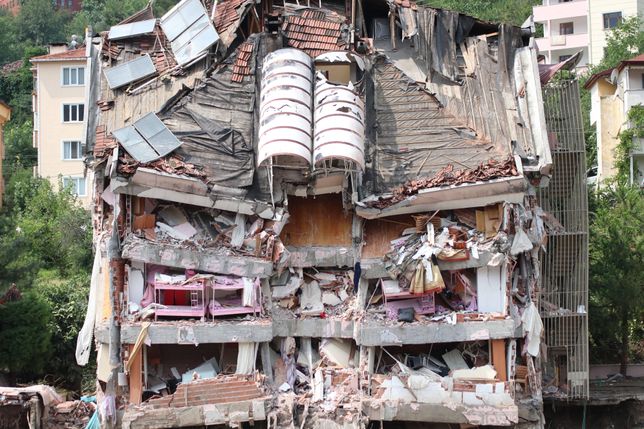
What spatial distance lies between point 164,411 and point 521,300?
10939mm

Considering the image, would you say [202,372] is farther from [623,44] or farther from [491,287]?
[623,44]

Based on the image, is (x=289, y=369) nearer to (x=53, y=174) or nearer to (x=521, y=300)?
(x=521, y=300)

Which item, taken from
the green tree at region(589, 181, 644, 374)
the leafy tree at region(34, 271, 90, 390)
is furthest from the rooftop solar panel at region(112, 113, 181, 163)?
the green tree at region(589, 181, 644, 374)

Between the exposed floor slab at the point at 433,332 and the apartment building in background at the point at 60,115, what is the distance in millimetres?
36763

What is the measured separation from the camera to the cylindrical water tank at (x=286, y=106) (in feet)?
104

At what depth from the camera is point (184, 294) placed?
105 ft

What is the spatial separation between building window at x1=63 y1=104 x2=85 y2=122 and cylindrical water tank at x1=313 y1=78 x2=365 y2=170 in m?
35.3

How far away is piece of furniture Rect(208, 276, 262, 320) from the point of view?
31.8 meters

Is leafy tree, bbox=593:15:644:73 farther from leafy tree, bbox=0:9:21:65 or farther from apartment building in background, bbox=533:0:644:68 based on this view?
A: leafy tree, bbox=0:9:21:65

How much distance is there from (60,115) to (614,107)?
3173 centimetres

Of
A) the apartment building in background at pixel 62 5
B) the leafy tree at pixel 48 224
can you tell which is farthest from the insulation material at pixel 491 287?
→ the apartment building in background at pixel 62 5

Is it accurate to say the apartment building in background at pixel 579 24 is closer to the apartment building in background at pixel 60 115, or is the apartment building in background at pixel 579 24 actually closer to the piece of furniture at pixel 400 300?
the apartment building in background at pixel 60 115

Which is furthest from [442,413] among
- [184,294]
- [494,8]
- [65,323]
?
[494,8]

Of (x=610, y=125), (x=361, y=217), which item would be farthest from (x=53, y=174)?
(x=361, y=217)
